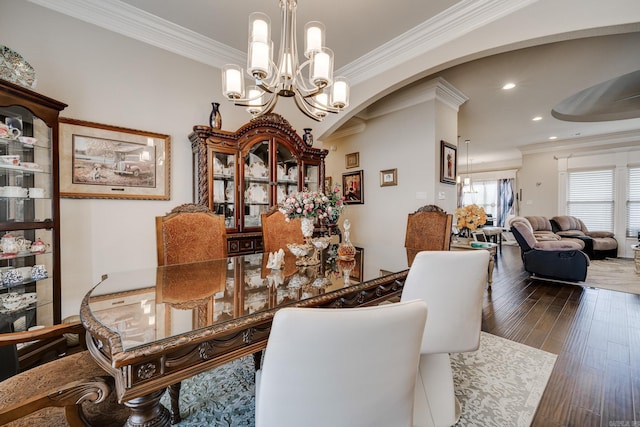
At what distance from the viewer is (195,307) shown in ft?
3.08

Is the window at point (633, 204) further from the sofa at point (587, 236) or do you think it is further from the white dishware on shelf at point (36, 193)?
the white dishware on shelf at point (36, 193)

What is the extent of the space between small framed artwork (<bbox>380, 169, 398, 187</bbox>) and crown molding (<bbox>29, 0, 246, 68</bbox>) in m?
2.47

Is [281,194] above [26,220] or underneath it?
above

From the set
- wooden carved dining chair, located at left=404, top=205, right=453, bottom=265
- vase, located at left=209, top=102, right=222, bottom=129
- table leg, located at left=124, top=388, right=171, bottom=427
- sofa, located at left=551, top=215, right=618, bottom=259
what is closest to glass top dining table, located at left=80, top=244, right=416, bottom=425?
table leg, located at left=124, top=388, right=171, bottom=427

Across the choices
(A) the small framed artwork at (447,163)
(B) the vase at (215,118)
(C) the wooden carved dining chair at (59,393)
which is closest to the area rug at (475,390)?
(C) the wooden carved dining chair at (59,393)

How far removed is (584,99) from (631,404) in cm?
501

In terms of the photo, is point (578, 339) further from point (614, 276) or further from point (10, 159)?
point (10, 159)

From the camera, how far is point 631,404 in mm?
1459

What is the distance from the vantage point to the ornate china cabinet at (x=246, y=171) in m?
2.59

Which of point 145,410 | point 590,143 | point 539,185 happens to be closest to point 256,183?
point 145,410

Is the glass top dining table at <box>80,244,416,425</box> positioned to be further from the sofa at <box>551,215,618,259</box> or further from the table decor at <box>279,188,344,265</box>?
the sofa at <box>551,215,618,259</box>

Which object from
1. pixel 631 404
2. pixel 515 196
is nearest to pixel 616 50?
pixel 631 404

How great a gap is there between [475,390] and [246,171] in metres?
2.68

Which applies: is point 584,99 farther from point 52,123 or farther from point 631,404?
point 52,123
